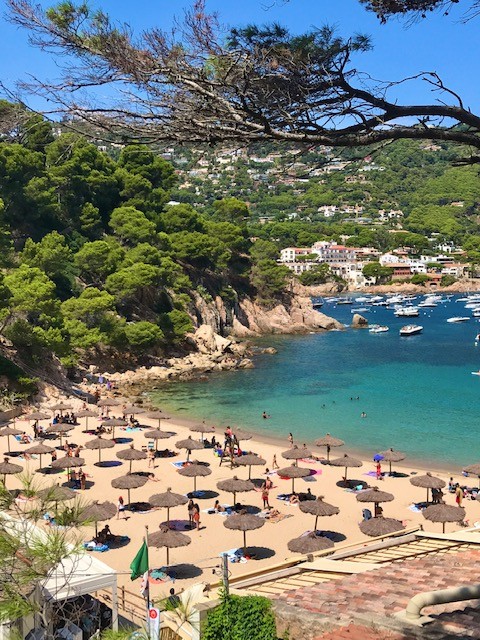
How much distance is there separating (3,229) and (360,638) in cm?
4036

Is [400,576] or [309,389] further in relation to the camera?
[309,389]

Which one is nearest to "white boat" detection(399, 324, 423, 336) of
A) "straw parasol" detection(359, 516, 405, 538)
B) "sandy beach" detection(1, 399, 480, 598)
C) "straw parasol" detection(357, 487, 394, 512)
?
"sandy beach" detection(1, 399, 480, 598)

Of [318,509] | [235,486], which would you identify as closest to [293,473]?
[235,486]

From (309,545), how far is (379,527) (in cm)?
197

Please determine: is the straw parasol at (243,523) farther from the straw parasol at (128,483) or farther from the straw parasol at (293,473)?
→ the straw parasol at (293,473)

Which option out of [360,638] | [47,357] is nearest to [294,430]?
[47,357]

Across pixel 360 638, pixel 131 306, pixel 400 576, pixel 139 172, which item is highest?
pixel 139 172

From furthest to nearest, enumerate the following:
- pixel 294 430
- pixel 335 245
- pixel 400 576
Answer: pixel 335 245 < pixel 294 430 < pixel 400 576

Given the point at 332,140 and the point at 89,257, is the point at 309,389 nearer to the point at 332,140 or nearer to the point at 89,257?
the point at 89,257

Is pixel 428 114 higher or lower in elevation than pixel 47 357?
higher

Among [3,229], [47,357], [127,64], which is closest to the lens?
[127,64]

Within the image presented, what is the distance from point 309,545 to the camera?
15.0m

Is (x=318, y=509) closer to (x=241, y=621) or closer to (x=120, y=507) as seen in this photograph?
(x=120, y=507)

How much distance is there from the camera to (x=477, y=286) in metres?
135
